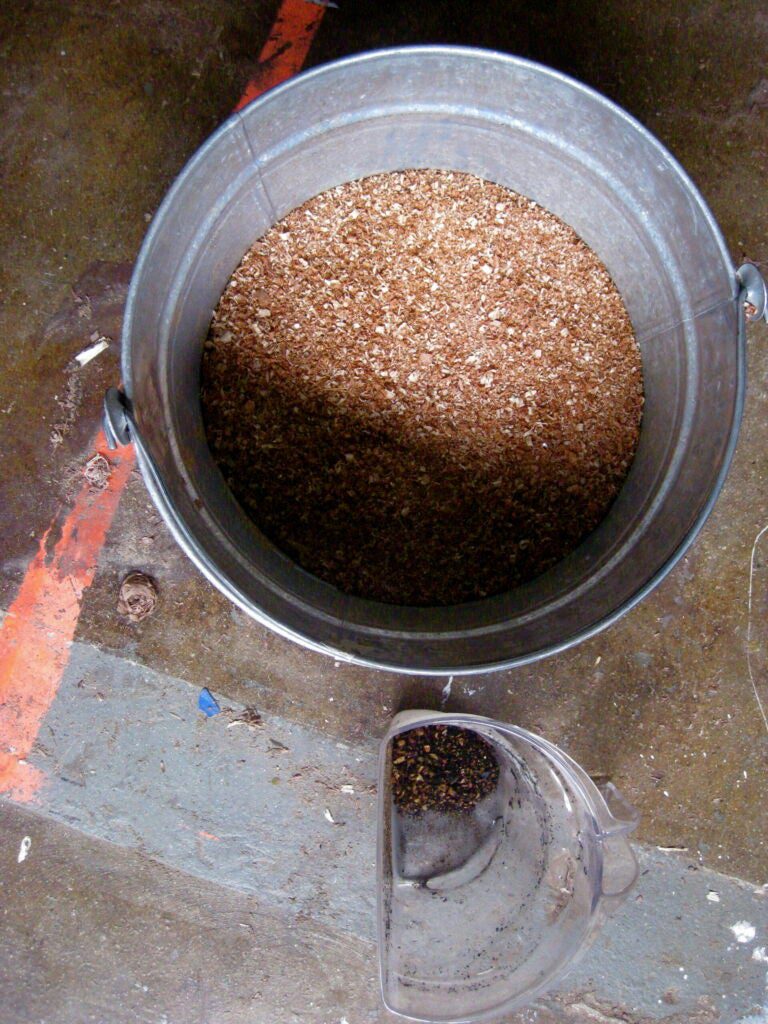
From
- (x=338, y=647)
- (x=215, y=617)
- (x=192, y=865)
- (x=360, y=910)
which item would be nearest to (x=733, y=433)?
(x=338, y=647)

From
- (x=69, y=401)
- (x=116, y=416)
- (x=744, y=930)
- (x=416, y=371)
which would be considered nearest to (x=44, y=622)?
(x=69, y=401)

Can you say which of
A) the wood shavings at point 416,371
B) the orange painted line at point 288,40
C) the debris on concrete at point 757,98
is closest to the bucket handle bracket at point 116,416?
the wood shavings at point 416,371

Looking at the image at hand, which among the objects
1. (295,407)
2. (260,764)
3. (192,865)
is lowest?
(192,865)

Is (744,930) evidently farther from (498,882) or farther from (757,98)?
(757,98)

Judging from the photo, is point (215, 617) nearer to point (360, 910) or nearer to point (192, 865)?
point (192, 865)

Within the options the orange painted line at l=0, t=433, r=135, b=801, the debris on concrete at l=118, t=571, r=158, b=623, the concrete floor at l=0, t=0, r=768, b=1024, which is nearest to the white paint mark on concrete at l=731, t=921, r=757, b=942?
the concrete floor at l=0, t=0, r=768, b=1024
